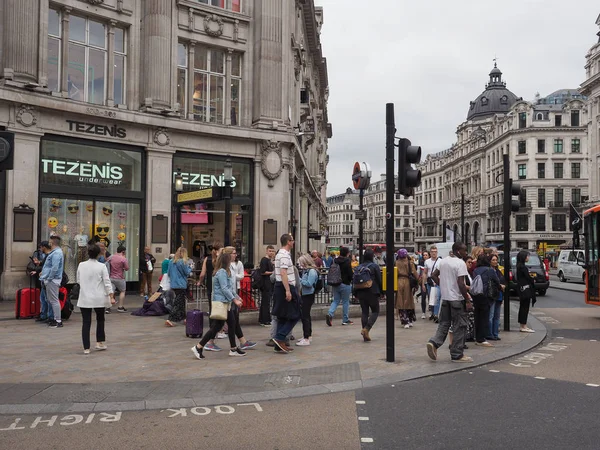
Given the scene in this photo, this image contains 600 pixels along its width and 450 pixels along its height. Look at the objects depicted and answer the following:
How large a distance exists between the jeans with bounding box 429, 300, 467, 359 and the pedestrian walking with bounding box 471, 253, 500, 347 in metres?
1.82

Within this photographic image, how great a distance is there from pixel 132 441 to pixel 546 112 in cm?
8391

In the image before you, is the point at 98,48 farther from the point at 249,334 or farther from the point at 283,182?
the point at 249,334

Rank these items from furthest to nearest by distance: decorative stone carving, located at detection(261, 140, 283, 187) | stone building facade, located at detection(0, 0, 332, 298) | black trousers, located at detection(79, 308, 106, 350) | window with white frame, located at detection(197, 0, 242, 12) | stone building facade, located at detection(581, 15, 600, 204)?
stone building facade, located at detection(581, 15, 600, 204) → decorative stone carving, located at detection(261, 140, 283, 187) → window with white frame, located at detection(197, 0, 242, 12) → stone building facade, located at detection(0, 0, 332, 298) → black trousers, located at detection(79, 308, 106, 350)

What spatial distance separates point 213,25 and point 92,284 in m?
15.7

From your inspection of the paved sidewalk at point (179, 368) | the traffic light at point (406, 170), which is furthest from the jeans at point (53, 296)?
the traffic light at point (406, 170)

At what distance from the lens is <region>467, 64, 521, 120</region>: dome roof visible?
97713mm

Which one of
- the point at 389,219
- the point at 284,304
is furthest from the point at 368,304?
the point at 389,219

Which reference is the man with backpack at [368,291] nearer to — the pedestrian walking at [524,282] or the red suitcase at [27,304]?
the pedestrian walking at [524,282]

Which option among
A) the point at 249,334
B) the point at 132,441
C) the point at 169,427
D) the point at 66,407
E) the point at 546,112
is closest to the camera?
the point at 132,441

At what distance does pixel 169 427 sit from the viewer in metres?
5.37

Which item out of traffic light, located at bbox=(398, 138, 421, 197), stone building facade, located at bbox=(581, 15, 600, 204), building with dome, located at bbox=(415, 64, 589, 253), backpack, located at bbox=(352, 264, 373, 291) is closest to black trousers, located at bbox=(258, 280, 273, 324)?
backpack, located at bbox=(352, 264, 373, 291)

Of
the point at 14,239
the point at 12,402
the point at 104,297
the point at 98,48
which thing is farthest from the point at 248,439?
the point at 98,48

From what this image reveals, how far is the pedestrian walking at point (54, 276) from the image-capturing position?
1143 cm

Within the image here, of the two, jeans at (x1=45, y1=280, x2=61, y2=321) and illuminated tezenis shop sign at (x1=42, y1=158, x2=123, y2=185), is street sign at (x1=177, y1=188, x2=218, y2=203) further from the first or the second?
jeans at (x1=45, y1=280, x2=61, y2=321)
